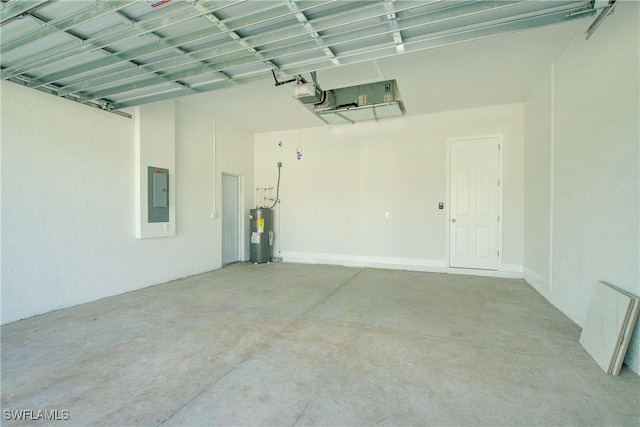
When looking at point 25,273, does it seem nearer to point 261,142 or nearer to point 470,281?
point 261,142

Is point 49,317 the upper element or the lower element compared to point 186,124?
lower

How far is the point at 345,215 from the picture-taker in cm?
643

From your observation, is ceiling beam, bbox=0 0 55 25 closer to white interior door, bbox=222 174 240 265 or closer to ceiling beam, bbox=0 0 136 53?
Result: ceiling beam, bbox=0 0 136 53

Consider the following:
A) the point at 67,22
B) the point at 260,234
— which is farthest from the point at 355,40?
the point at 260,234

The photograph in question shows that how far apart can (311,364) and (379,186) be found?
14.3ft

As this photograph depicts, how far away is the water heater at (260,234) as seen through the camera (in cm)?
653

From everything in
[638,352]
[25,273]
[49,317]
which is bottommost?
[49,317]

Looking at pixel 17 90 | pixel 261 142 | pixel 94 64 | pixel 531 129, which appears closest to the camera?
pixel 94 64

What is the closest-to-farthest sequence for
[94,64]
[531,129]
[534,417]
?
[534,417] → [94,64] → [531,129]

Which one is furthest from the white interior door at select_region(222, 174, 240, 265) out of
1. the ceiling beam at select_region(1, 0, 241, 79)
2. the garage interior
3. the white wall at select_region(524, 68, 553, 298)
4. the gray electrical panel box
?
the white wall at select_region(524, 68, 553, 298)

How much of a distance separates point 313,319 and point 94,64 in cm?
341

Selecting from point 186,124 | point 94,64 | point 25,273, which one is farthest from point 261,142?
point 25,273

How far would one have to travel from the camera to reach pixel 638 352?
217 cm

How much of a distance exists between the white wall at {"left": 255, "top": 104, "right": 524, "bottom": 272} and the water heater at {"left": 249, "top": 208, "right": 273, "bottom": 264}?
0.41m
